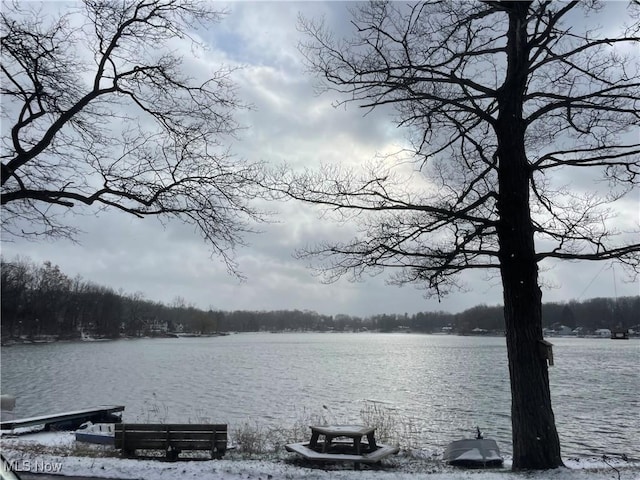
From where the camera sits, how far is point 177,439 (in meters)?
11.9

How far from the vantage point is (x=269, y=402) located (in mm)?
26234

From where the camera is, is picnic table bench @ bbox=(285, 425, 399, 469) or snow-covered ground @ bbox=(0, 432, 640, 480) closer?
snow-covered ground @ bbox=(0, 432, 640, 480)

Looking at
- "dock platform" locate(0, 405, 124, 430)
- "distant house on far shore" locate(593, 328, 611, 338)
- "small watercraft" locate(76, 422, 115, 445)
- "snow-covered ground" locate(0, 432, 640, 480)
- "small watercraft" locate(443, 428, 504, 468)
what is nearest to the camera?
"snow-covered ground" locate(0, 432, 640, 480)

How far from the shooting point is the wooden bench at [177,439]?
1187 cm

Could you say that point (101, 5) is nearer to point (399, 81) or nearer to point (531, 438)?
point (399, 81)

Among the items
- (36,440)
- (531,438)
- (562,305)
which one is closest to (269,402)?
(36,440)

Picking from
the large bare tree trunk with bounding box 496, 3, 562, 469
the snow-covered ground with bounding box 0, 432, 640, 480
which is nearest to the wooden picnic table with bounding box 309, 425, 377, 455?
the snow-covered ground with bounding box 0, 432, 640, 480

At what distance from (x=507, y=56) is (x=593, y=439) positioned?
1353 cm

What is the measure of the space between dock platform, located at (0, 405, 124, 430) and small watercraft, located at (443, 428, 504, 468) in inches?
540

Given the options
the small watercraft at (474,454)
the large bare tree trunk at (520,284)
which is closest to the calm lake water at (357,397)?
the small watercraft at (474,454)

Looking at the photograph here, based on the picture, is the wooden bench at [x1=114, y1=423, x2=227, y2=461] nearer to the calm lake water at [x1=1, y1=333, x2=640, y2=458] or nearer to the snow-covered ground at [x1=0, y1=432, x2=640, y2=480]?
the snow-covered ground at [x1=0, y1=432, x2=640, y2=480]

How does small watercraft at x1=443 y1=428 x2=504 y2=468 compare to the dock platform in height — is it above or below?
above

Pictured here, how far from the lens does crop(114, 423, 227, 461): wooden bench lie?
38.9 feet

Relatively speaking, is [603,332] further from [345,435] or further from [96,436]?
[345,435]
